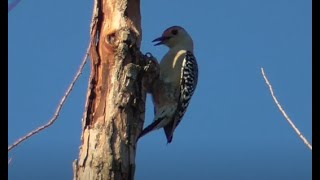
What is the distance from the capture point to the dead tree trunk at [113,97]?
247 centimetres

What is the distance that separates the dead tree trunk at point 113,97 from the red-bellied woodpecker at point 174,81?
2.13 ft

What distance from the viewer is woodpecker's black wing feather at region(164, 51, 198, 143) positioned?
365 cm

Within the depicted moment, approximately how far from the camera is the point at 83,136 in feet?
8.38

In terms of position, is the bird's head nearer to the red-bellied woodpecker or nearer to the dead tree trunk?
the red-bellied woodpecker

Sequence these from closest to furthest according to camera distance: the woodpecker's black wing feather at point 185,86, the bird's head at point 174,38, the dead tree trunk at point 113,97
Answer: the dead tree trunk at point 113,97
the woodpecker's black wing feather at point 185,86
the bird's head at point 174,38

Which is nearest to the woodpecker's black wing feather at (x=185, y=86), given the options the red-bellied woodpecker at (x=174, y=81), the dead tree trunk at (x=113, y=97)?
the red-bellied woodpecker at (x=174, y=81)

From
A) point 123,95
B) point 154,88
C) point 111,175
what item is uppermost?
point 154,88

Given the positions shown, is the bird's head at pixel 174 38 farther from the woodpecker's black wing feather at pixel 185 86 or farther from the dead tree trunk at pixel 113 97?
the dead tree trunk at pixel 113 97

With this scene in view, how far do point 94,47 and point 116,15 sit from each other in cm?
18

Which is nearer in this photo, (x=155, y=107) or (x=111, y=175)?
(x=111, y=175)

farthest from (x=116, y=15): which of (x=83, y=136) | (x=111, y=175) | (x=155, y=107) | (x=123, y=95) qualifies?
(x=155, y=107)

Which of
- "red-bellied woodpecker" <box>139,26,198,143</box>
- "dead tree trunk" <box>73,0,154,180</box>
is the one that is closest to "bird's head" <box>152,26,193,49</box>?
"red-bellied woodpecker" <box>139,26,198,143</box>
